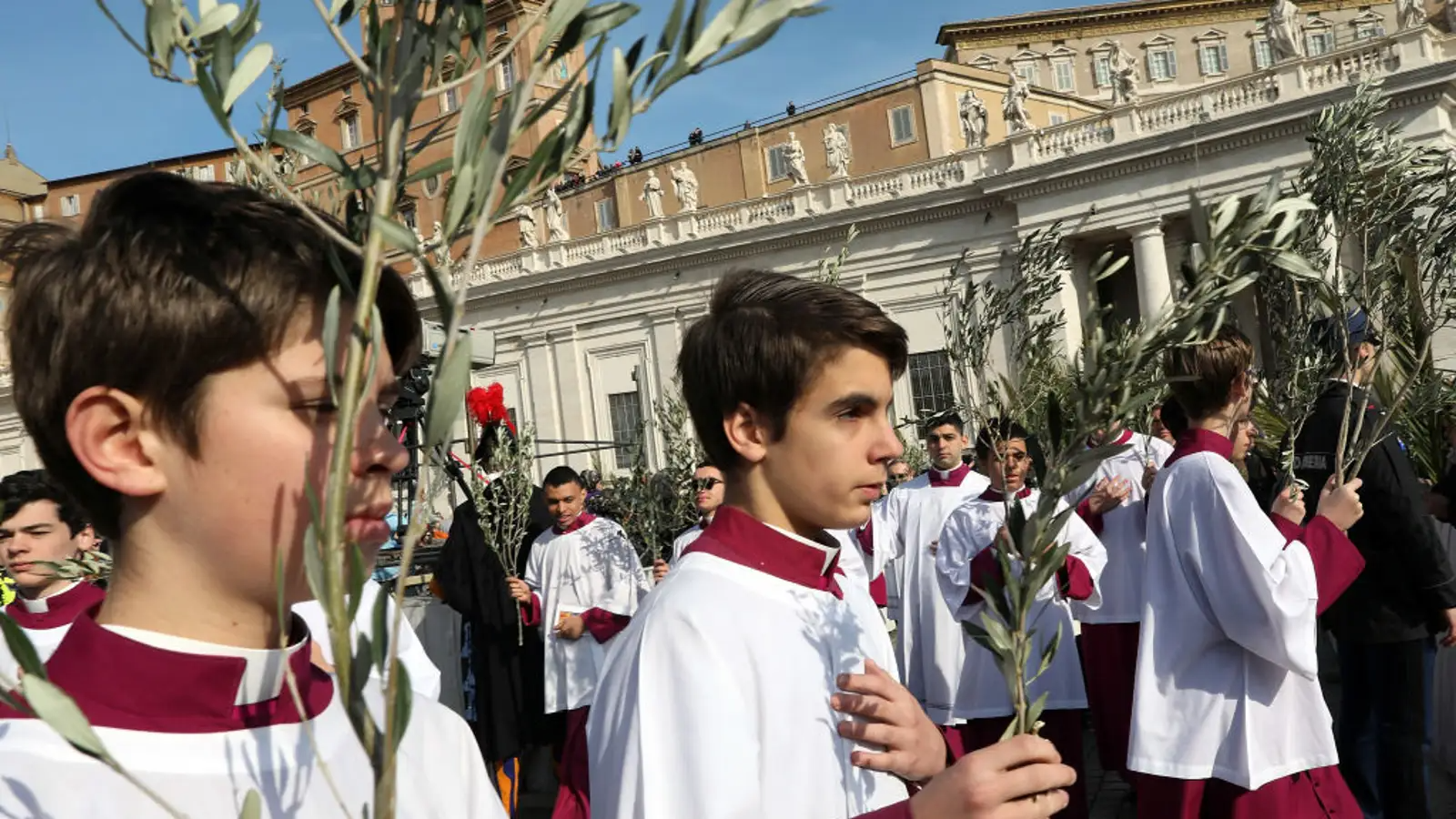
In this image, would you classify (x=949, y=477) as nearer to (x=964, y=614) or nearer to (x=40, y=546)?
(x=964, y=614)

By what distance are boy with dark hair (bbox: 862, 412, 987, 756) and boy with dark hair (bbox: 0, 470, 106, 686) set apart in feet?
14.5

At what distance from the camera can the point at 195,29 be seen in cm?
97

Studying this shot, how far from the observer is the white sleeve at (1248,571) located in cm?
370

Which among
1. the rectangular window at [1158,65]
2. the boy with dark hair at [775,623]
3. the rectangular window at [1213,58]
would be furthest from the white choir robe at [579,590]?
the rectangular window at [1213,58]

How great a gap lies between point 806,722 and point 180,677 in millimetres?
1140

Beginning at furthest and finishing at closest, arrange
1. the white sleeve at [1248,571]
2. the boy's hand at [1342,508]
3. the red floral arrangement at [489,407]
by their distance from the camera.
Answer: the red floral arrangement at [489,407], the boy's hand at [1342,508], the white sleeve at [1248,571]

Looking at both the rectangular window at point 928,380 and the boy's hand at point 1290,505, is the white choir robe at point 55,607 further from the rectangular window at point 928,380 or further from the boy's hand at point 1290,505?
the rectangular window at point 928,380

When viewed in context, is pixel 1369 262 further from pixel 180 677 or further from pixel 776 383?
pixel 180 677

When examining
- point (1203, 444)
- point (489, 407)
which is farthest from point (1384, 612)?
point (489, 407)

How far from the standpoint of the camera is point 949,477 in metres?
8.27

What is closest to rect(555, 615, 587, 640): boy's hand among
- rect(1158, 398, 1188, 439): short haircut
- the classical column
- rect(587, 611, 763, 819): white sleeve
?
rect(1158, 398, 1188, 439): short haircut

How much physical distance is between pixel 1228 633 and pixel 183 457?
338 centimetres

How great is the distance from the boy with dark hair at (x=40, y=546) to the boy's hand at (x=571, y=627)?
12.2ft

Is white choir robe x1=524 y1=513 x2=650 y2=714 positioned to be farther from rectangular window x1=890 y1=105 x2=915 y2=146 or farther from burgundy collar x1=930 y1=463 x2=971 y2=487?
rectangular window x1=890 y1=105 x2=915 y2=146
